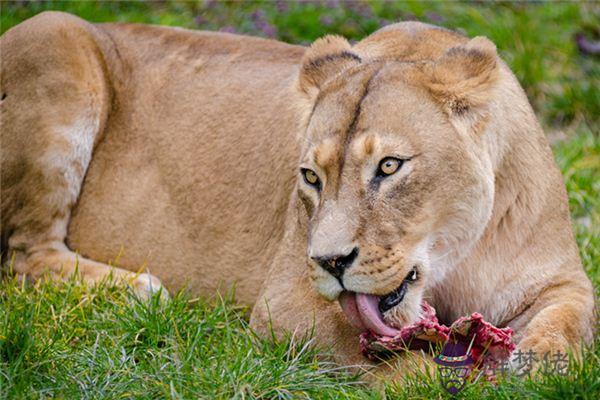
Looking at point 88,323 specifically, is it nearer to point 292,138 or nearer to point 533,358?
point 292,138

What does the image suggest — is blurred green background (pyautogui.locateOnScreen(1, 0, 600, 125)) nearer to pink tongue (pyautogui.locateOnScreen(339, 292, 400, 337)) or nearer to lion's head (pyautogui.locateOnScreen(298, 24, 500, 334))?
lion's head (pyautogui.locateOnScreen(298, 24, 500, 334))

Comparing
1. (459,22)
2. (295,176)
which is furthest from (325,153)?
(459,22)

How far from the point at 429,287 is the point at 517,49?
4.67 m

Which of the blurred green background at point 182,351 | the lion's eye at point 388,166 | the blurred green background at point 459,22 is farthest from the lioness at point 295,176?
the blurred green background at point 459,22

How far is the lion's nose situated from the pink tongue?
14 cm

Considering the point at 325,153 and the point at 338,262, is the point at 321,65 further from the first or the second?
the point at 338,262

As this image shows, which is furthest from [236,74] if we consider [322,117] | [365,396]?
[365,396]

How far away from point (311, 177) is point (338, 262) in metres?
0.44

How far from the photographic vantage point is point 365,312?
4055 mm

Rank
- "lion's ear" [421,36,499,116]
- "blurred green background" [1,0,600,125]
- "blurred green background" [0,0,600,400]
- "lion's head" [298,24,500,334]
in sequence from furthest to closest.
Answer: "blurred green background" [1,0,600,125], "lion's ear" [421,36,499,116], "lion's head" [298,24,500,334], "blurred green background" [0,0,600,400]

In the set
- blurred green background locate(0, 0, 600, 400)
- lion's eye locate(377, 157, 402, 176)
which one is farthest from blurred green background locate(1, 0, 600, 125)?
lion's eye locate(377, 157, 402, 176)

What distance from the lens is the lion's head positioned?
3.98m

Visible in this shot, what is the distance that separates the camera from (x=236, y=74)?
573cm

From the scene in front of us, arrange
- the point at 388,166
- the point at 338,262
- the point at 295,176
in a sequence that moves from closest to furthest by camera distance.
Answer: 1. the point at 338,262
2. the point at 388,166
3. the point at 295,176
